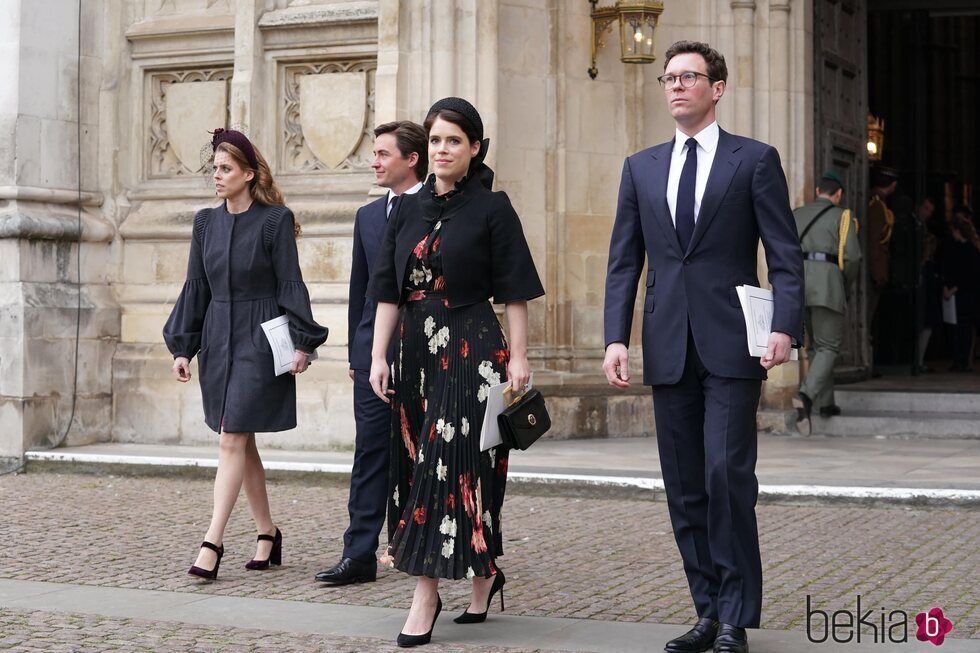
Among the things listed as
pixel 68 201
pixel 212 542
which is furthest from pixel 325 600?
pixel 68 201

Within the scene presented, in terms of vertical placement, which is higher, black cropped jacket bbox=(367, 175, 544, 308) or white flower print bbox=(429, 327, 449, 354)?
black cropped jacket bbox=(367, 175, 544, 308)

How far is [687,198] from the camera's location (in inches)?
Result: 210

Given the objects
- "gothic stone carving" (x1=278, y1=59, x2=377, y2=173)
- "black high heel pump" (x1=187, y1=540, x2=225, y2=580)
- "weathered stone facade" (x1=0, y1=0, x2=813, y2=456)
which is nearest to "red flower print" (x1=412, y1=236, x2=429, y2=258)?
"black high heel pump" (x1=187, y1=540, x2=225, y2=580)

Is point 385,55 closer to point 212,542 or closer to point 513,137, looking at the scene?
point 513,137

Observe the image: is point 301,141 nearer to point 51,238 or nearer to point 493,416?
Answer: point 51,238

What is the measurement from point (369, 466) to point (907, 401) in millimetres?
7334

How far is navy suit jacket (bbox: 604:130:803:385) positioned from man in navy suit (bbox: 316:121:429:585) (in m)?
1.65

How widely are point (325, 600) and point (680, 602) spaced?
4.67 ft

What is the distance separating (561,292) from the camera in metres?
12.3

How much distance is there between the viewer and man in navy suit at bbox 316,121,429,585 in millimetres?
6734

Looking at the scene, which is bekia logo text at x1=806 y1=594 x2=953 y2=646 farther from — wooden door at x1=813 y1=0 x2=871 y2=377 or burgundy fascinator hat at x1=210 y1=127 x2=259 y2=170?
wooden door at x1=813 y1=0 x2=871 y2=377

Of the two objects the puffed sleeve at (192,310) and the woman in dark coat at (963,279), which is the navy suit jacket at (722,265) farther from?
the woman in dark coat at (963,279)

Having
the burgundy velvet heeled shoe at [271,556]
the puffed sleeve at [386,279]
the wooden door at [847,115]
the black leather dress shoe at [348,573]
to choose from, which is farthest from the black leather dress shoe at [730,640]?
the wooden door at [847,115]

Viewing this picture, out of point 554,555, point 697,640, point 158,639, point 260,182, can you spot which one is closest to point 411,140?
point 260,182
